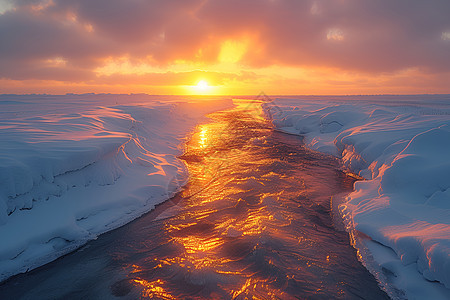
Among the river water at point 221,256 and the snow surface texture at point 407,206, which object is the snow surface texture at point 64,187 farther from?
the snow surface texture at point 407,206

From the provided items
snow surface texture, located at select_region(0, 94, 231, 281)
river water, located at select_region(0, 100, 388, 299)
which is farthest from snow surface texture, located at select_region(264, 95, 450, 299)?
snow surface texture, located at select_region(0, 94, 231, 281)

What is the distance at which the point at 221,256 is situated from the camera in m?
5.25

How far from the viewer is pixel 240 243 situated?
5.67 metres

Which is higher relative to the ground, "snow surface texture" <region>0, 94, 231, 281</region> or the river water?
"snow surface texture" <region>0, 94, 231, 281</region>

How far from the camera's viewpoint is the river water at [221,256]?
14.5 feet

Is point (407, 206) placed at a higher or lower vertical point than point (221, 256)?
higher

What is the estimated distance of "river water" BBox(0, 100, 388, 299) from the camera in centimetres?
441

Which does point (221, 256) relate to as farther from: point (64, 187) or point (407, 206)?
point (407, 206)

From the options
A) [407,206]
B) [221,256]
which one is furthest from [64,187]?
[407,206]

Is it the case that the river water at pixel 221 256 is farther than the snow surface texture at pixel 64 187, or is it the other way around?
the snow surface texture at pixel 64 187

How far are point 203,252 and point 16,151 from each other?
597 cm

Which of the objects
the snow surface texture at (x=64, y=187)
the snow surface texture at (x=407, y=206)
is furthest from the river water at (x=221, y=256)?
the snow surface texture at (x=407, y=206)

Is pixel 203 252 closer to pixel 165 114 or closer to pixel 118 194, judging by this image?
pixel 118 194

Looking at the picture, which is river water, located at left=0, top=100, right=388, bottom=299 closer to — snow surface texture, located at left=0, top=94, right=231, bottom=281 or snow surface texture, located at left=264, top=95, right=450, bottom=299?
snow surface texture, located at left=0, top=94, right=231, bottom=281
